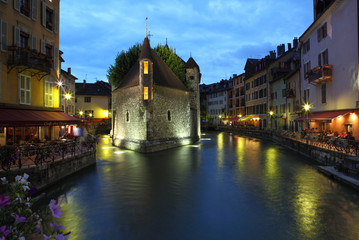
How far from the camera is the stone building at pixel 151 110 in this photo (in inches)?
894

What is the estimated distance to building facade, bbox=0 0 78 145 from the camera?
1287 cm

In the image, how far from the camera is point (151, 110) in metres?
22.9

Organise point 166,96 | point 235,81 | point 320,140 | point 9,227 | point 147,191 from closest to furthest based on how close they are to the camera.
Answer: point 9,227 → point 147,191 → point 320,140 → point 166,96 → point 235,81

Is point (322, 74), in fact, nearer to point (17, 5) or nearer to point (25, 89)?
point (25, 89)

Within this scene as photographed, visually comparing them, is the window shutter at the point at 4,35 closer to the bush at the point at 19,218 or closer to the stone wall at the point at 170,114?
the stone wall at the point at 170,114

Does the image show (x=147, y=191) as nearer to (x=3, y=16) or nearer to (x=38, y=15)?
(x=3, y=16)

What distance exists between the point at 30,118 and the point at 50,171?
11.7 feet

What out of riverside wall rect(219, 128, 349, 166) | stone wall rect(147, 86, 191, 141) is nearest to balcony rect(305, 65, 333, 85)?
riverside wall rect(219, 128, 349, 166)

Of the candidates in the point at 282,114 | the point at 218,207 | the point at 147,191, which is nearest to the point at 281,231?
the point at 218,207

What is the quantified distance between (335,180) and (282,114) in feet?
81.5

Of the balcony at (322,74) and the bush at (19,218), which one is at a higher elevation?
the balcony at (322,74)

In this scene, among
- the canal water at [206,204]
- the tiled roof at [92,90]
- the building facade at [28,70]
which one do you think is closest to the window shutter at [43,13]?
the building facade at [28,70]

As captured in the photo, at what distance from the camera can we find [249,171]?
48.1 feet

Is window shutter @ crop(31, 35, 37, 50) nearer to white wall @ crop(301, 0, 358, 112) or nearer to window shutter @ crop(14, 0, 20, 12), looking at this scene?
window shutter @ crop(14, 0, 20, 12)
